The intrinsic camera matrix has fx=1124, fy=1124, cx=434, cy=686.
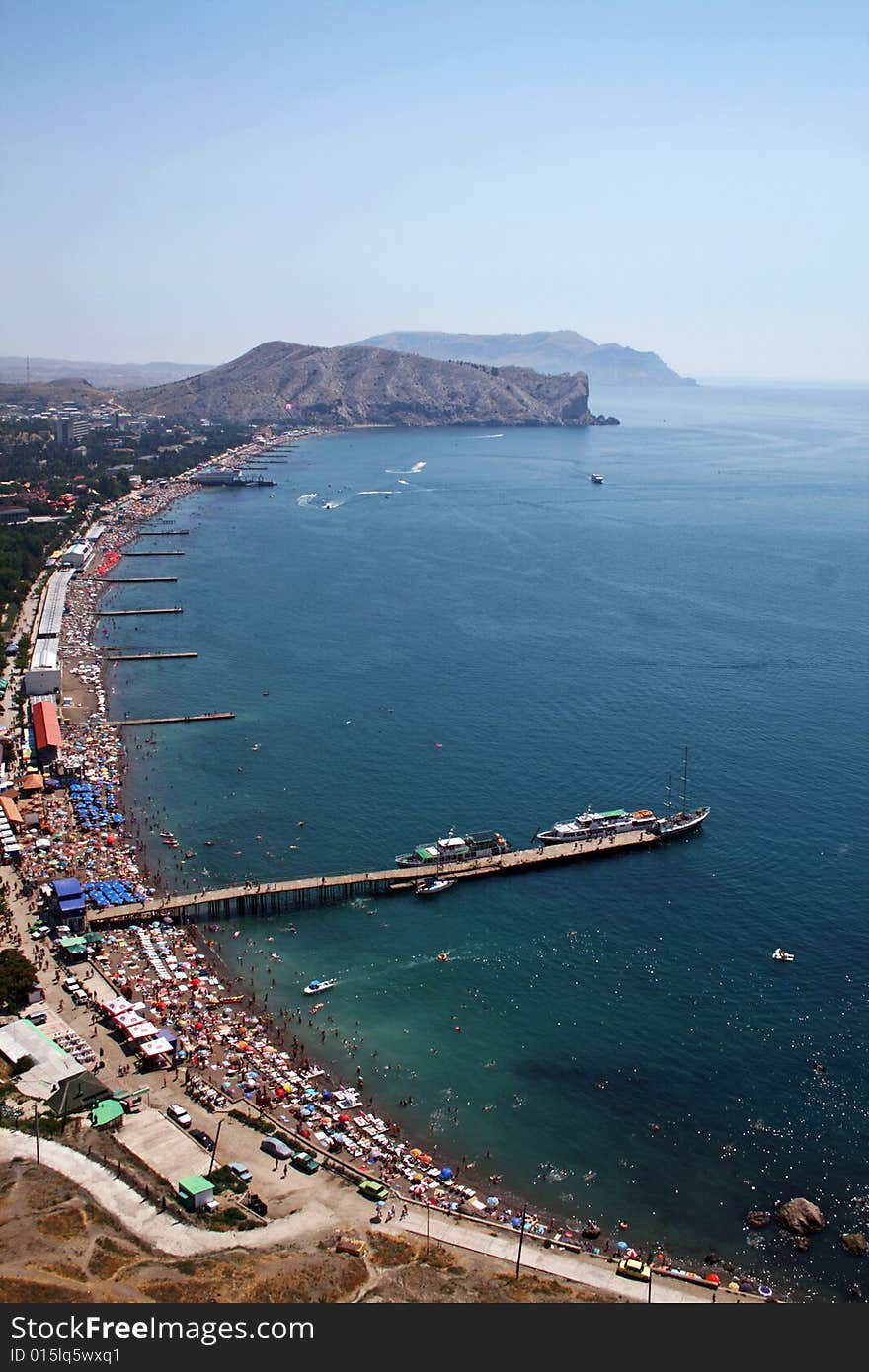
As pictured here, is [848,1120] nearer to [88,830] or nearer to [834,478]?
[88,830]

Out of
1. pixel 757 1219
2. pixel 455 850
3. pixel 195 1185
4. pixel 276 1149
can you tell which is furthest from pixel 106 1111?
pixel 455 850

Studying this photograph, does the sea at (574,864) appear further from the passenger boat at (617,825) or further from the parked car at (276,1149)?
the parked car at (276,1149)

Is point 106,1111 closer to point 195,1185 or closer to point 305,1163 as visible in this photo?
point 195,1185

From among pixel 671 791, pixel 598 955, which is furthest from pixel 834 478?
pixel 598 955

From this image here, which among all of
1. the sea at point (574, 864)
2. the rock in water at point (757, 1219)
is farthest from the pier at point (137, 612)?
the rock in water at point (757, 1219)

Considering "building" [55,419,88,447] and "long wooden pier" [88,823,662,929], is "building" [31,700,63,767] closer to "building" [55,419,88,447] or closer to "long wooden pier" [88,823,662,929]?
"long wooden pier" [88,823,662,929]

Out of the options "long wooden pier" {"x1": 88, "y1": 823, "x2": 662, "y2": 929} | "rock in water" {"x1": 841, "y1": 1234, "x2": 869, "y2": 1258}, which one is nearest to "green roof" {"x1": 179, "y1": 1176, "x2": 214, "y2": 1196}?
"long wooden pier" {"x1": 88, "y1": 823, "x2": 662, "y2": 929}
